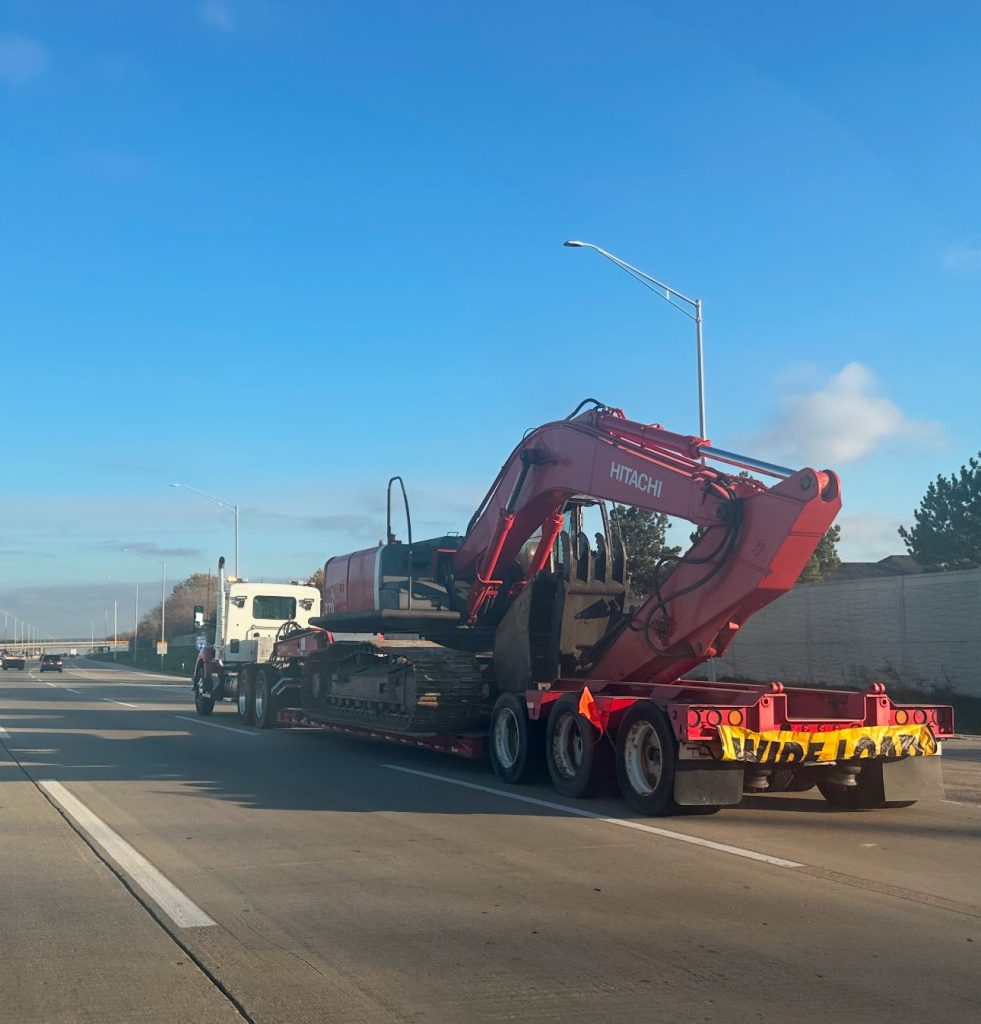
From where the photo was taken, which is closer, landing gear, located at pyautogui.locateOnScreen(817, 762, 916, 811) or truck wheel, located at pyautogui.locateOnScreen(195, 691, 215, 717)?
landing gear, located at pyautogui.locateOnScreen(817, 762, 916, 811)

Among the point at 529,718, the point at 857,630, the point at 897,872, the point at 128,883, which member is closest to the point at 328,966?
the point at 128,883

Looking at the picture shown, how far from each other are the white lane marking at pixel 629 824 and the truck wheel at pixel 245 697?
9.33 metres

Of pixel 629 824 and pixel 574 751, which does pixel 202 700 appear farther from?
pixel 629 824

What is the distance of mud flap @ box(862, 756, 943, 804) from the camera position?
12.0 m

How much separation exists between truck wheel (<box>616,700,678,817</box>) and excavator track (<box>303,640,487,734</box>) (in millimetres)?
3344

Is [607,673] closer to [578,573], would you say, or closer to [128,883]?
[578,573]

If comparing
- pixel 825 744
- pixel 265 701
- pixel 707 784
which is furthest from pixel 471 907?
pixel 265 701

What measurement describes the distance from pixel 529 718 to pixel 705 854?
13.7 ft

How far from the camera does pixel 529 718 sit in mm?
13352

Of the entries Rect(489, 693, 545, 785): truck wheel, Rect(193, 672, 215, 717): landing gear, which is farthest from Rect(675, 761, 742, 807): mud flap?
Rect(193, 672, 215, 717): landing gear

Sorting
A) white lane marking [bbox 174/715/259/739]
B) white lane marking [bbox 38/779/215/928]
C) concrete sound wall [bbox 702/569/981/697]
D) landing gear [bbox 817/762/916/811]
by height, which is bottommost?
white lane marking [bbox 38/779/215/928]

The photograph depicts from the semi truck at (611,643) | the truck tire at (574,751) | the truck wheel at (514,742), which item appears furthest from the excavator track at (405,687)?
the truck tire at (574,751)

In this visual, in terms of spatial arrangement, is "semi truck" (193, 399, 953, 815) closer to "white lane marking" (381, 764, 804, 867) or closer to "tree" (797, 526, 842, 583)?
"white lane marking" (381, 764, 804, 867)

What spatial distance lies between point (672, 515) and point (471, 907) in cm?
554
